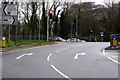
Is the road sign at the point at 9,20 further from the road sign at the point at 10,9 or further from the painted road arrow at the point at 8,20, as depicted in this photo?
the road sign at the point at 10,9

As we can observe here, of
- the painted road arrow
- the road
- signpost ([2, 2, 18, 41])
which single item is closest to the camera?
the road

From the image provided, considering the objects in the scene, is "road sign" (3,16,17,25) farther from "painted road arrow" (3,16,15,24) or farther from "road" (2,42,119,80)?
"road" (2,42,119,80)

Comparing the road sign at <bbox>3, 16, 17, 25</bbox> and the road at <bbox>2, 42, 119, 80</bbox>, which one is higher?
the road sign at <bbox>3, 16, 17, 25</bbox>

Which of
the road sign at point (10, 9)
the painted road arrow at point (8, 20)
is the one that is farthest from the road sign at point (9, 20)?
the road sign at point (10, 9)

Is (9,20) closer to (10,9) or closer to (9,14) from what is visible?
(9,14)

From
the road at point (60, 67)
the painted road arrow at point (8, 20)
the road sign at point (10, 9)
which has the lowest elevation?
the road at point (60, 67)

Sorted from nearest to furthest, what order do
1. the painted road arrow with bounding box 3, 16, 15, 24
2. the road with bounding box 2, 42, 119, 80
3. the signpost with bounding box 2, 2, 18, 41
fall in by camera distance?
the road with bounding box 2, 42, 119, 80 < the signpost with bounding box 2, 2, 18, 41 < the painted road arrow with bounding box 3, 16, 15, 24

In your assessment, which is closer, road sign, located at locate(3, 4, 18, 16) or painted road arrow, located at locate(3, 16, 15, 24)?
road sign, located at locate(3, 4, 18, 16)

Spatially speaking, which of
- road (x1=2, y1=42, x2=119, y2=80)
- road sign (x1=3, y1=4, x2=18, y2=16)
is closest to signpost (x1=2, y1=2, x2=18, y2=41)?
road sign (x1=3, y1=4, x2=18, y2=16)

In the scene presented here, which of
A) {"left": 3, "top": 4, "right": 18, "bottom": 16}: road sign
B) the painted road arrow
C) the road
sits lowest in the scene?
the road

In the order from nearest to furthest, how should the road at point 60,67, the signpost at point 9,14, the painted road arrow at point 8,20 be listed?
the road at point 60,67
the signpost at point 9,14
the painted road arrow at point 8,20

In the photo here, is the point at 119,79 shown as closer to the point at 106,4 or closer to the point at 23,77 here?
the point at 23,77

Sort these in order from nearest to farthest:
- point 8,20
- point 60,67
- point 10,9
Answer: point 60,67
point 10,9
point 8,20

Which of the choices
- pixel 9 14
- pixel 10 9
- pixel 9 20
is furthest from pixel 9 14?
pixel 9 20
